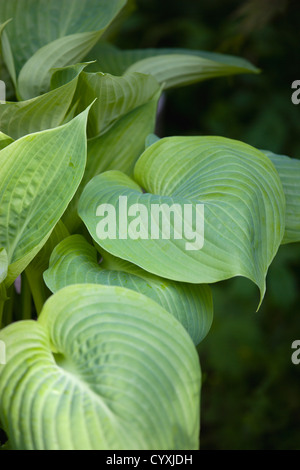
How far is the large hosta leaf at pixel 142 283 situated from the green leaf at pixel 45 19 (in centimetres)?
36

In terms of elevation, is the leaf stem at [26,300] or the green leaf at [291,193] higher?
the green leaf at [291,193]

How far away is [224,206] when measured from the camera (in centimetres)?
51

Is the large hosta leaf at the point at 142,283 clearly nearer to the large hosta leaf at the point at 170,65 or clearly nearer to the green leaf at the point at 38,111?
the green leaf at the point at 38,111

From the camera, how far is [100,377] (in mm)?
396

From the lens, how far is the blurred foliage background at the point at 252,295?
129 cm

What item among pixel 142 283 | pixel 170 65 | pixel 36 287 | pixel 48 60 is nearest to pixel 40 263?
pixel 36 287

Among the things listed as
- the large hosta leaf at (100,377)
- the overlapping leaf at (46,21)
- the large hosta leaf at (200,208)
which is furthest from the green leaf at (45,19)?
the large hosta leaf at (100,377)

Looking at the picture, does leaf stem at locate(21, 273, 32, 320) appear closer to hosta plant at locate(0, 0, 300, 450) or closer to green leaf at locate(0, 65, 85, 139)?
hosta plant at locate(0, 0, 300, 450)

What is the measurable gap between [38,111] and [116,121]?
0.12m

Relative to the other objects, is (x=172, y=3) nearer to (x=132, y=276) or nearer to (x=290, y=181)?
(x=290, y=181)

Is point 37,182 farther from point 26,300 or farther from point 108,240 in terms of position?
point 26,300

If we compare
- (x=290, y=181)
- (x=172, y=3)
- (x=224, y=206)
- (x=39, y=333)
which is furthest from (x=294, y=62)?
(x=39, y=333)

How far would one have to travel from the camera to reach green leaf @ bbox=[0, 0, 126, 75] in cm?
74
